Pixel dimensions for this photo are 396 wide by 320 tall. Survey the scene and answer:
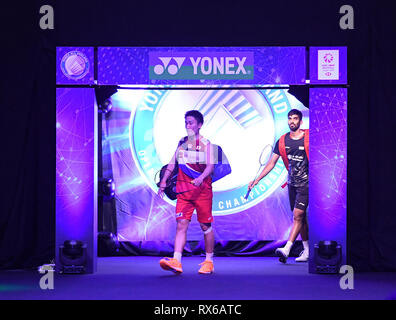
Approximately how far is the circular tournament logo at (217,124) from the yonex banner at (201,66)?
47.0 inches

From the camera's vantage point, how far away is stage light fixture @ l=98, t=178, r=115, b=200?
659 cm

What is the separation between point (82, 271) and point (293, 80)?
2.85 meters

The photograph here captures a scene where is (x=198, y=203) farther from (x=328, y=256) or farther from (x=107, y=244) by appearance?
(x=107, y=244)

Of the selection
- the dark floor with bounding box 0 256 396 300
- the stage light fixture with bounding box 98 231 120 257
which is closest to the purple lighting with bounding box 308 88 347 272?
the dark floor with bounding box 0 256 396 300

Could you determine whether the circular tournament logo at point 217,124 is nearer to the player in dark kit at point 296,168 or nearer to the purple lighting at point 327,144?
the player in dark kit at point 296,168

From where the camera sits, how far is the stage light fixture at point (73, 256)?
5668mm

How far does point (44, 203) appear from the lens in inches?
247

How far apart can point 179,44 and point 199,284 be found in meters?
2.52

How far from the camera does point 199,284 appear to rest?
5078mm

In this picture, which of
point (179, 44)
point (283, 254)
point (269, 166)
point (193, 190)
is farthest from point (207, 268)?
point (179, 44)
